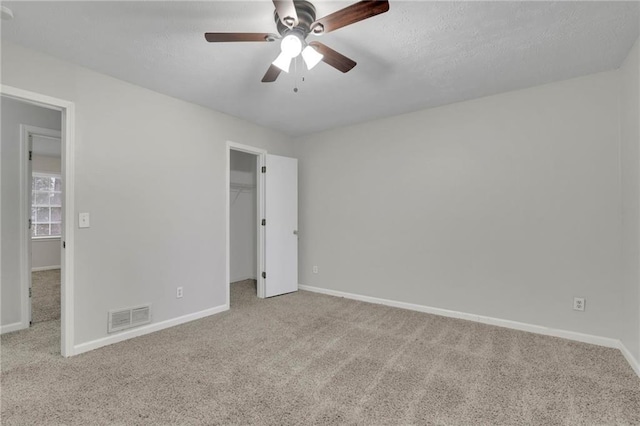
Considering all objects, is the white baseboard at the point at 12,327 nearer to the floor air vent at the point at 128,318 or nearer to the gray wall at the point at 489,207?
the floor air vent at the point at 128,318

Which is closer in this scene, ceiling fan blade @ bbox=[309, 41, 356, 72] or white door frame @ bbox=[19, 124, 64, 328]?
ceiling fan blade @ bbox=[309, 41, 356, 72]

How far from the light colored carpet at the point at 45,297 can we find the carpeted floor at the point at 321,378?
34 centimetres

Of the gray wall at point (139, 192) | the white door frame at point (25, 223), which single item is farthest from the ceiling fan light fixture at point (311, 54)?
the white door frame at point (25, 223)

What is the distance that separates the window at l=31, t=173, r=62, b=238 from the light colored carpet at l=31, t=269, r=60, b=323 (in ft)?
3.44

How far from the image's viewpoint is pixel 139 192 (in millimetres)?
3008

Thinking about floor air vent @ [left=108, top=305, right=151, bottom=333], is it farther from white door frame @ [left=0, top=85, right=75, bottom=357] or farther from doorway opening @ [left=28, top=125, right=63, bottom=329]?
doorway opening @ [left=28, top=125, right=63, bottom=329]

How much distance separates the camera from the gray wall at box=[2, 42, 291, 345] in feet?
8.54

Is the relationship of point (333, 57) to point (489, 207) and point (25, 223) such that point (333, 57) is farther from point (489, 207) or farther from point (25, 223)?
point (25, 223)

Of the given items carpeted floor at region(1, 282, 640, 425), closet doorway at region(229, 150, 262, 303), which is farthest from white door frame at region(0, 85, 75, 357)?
closet doorway at region(229, 150, 262, 303)

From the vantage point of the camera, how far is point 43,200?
6566mm

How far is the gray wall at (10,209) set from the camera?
3059 millimetres

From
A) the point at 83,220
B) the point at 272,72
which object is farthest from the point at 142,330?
the point at 272,72

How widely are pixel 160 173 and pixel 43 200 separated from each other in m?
5.46

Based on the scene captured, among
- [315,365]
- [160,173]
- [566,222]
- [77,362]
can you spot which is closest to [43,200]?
[160,173]
